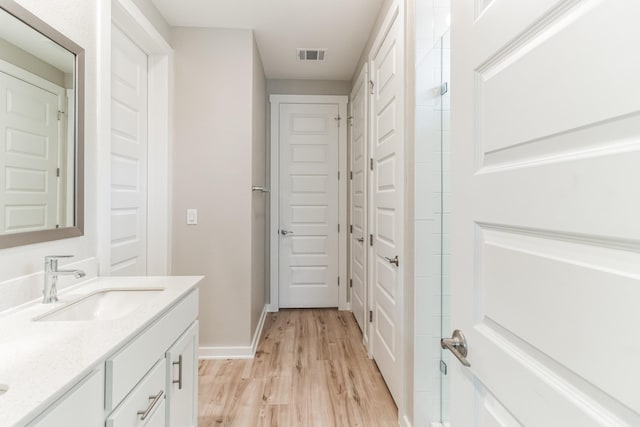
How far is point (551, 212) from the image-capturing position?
0.50m

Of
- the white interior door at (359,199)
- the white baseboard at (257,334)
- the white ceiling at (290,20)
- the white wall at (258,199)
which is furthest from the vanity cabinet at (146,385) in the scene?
the white ceiling at (290,20)

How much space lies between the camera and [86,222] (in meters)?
1.59

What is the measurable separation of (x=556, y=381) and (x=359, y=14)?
8.52 feet

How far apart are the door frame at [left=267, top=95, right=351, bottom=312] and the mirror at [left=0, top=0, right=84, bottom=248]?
7.25 feet

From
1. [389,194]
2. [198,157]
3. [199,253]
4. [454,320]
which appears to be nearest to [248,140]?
[198,157]

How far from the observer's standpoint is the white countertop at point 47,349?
64 cm

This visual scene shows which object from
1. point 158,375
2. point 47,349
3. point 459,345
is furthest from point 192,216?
point 459,345

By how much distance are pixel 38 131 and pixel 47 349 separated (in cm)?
92

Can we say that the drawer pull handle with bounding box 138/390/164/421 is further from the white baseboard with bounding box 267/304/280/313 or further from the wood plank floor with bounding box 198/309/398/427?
the white baseboard with bounding box 267/304/280/313

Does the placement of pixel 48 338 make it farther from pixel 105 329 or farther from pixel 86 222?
pixel 86 222

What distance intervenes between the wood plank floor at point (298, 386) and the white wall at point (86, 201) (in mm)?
1151

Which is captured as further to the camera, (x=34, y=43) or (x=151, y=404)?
(x=34, y=43)

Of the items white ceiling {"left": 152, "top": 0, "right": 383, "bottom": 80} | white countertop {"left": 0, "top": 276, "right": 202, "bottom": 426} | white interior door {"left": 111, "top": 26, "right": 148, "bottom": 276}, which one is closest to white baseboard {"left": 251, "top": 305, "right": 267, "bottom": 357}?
white interior door {"left": 111, "top": 26, "right": 148, "bottom": 276}

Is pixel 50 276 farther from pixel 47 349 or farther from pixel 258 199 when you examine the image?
pixel 258 199
